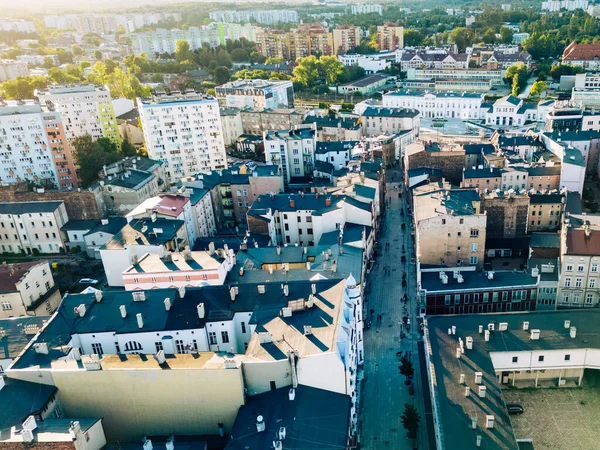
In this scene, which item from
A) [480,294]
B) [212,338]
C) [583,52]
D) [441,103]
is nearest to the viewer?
[212,338]

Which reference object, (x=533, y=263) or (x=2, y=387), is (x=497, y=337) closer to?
(x=533, y=263)

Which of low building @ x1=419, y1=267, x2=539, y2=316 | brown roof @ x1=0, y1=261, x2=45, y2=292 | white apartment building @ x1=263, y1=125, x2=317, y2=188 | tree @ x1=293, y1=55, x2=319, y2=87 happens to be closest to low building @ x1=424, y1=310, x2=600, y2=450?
low building @ x1=419, y1=267, x2=539, y2=316

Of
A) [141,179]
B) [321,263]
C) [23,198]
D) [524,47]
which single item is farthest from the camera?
[524,47]

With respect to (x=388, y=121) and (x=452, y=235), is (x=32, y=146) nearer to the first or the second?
(x=388, y=121)

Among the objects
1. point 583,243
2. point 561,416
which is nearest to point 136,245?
point 561,416

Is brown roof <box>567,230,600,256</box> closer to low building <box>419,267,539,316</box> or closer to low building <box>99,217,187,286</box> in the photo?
low building <box>419,267,539,316</box>

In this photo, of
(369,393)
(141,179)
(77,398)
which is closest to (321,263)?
(369,393)
